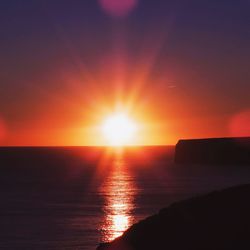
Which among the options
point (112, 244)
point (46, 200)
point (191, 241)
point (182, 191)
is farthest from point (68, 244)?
point (182, 191)

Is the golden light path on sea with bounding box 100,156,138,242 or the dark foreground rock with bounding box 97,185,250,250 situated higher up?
the golden light path on sea with bounding box 100,156,138,242

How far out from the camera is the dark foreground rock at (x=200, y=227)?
17.6 m

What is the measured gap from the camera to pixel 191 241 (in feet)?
59.1

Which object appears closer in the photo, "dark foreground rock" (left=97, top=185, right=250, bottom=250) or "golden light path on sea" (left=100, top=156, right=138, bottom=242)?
"dark foreground rock" (left=97, top=185, right=250, bottom=250)

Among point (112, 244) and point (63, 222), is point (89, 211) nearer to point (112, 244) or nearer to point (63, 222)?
point (63, 222)

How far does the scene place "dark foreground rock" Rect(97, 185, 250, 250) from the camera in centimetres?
1762

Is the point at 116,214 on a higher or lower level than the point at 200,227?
higher

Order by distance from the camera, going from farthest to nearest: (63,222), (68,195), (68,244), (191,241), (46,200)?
(68,195) → (46,200) → (63,222) → (68,244) → (191,241)

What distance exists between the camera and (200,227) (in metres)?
18.6

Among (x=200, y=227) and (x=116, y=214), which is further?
(x=116, y=214)

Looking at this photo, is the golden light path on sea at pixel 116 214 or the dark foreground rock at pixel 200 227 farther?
the golden light path on sea at pixel 116 214

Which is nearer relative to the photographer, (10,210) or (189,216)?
(189,216)

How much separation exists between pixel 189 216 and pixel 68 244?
88.1 ft

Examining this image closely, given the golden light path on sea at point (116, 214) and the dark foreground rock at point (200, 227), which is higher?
the golden light path on sea at point (116, 214)
